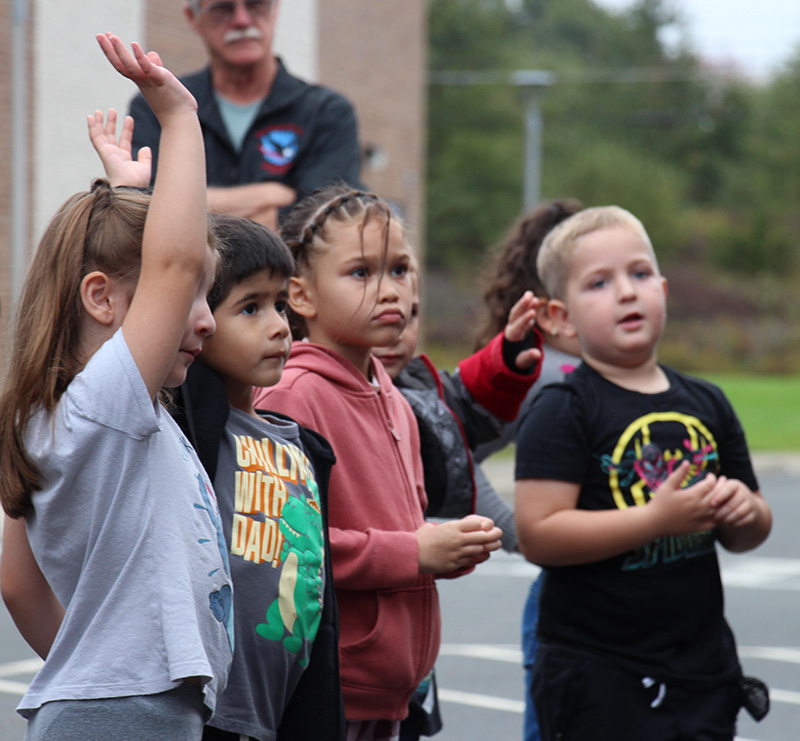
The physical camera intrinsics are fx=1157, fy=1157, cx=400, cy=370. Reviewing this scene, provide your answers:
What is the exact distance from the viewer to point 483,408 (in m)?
2.99

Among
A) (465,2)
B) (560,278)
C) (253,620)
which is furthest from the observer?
(465,2)

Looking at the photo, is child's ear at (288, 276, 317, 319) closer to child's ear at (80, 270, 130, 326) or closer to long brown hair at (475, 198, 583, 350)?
child's ear at (80, 270, 130, 326)

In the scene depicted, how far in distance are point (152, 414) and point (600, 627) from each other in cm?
128

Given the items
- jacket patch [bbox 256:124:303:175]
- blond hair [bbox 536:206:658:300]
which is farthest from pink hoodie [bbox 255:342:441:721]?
jacket patch [bbox 256:124:303:175]

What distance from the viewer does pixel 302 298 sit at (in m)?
2.59

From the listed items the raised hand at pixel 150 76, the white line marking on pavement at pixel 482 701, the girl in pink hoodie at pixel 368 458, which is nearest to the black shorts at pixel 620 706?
the girl in pink hoodie at pixel 368 458

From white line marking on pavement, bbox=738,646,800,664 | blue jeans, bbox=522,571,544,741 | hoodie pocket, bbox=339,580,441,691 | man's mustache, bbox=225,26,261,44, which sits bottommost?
white line marking on pavement, bbox=738,646,800,664

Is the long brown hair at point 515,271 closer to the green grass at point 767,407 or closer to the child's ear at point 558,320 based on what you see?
the child's ear at point 558,320

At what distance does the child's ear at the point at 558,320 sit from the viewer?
2.88 meters

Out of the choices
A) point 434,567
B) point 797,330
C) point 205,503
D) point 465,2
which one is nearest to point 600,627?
point 434,567

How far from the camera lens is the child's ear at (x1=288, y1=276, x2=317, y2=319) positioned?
257 centimetres

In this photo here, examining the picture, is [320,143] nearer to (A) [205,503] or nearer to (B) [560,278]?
(B) [560,278]

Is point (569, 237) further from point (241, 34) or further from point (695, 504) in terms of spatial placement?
point (241, 34)

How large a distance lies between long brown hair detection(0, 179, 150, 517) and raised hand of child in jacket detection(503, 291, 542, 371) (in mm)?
1128
